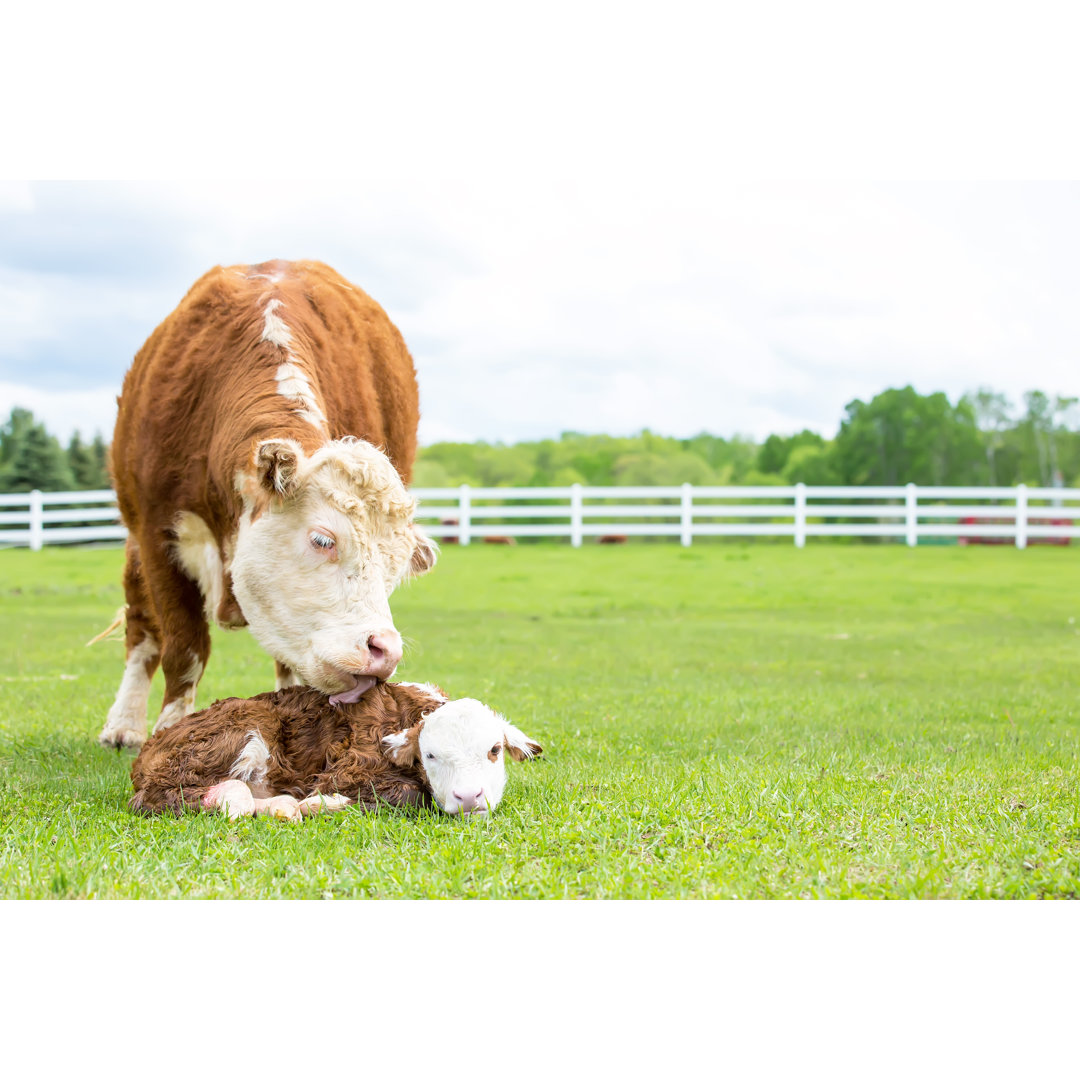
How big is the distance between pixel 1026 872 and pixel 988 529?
22.4 meters

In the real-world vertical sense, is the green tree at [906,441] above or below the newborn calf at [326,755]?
above

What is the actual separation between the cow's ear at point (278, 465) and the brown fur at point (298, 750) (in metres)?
0.84

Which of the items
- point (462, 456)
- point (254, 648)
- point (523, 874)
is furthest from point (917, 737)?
point (462, 456)

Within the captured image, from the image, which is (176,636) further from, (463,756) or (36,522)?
(36,522)

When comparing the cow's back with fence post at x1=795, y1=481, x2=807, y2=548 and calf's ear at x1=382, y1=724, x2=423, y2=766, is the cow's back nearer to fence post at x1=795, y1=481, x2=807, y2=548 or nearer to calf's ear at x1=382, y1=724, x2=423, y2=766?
calf's ear at x1=382, y1=724, x2=423, y2=766

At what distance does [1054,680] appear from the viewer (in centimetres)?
869

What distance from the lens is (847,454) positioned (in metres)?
32.7

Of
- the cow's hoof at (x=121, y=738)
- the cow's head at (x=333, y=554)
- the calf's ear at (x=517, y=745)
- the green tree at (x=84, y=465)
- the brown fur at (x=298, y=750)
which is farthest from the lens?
the green tree at (x=84, y=465)

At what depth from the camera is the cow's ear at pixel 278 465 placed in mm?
4215

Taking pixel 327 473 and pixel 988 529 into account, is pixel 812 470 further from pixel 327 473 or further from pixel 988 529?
pixel 327 473

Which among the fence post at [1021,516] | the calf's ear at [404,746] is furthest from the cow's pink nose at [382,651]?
the fence post at [1021,516]

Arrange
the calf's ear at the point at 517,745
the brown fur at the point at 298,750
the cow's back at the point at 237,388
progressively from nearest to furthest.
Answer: the brown fur at the point at 298,750 < the calf's ear at the point at 517,745 < the cow's back at the point at 237,388

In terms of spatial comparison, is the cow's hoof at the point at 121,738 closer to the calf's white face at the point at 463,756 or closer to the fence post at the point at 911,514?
the calf's white face at the point at 463,756

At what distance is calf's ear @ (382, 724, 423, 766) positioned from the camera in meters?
3.91
